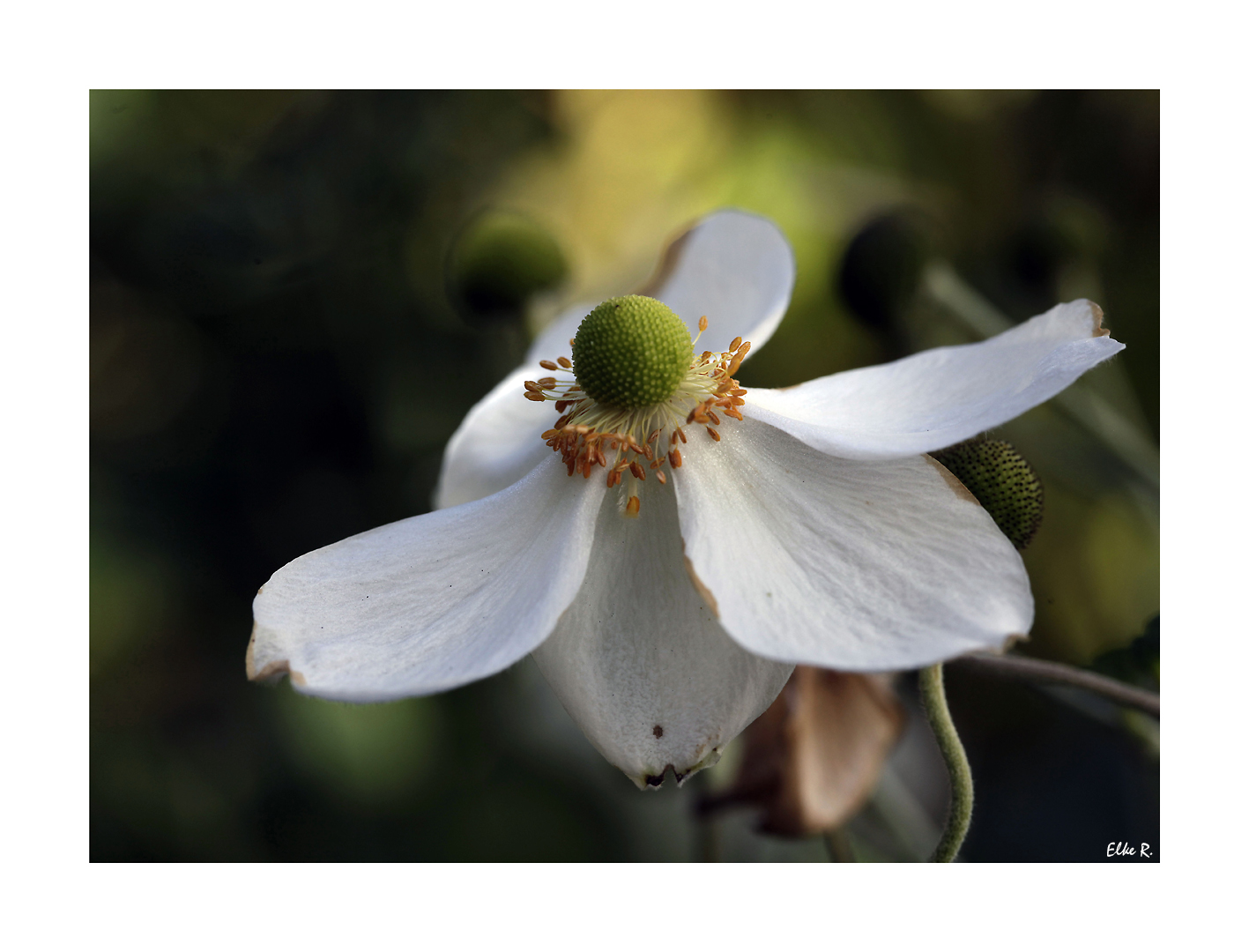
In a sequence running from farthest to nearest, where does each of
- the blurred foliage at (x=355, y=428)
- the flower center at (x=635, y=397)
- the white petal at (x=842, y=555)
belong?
the blurred foliage at (x=355, y=428), the flower center at (x=635, y=397), the white petal at (x=842, y=555)

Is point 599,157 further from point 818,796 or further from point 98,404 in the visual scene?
point 818,796

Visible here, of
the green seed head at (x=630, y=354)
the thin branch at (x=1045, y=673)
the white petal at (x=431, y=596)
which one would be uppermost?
the green seed head at (x=630, y=354)

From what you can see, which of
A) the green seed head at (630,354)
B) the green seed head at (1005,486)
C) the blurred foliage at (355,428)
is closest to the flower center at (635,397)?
the green seed head at (630,354)

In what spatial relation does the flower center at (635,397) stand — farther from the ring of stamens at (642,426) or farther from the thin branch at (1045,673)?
the thin branch at (1045,673)

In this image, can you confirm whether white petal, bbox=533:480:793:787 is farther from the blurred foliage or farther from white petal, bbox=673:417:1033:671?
the blurred foliage

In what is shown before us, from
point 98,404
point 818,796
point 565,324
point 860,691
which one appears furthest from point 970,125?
point 98,404

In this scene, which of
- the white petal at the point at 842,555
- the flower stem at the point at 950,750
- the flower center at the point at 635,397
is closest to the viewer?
the white petal at the point at 842,555
